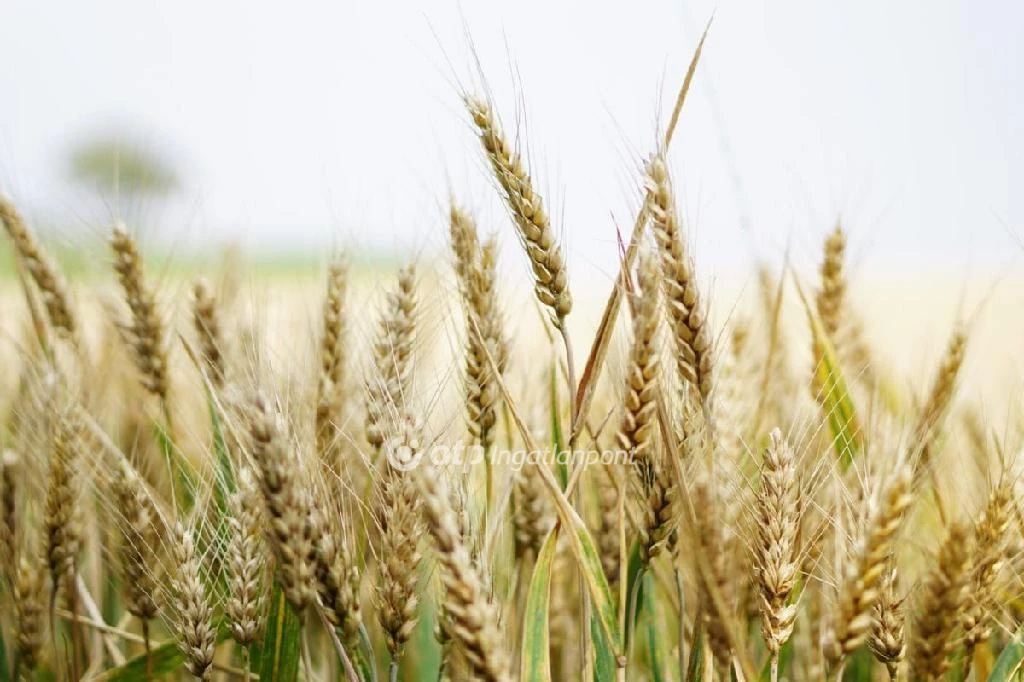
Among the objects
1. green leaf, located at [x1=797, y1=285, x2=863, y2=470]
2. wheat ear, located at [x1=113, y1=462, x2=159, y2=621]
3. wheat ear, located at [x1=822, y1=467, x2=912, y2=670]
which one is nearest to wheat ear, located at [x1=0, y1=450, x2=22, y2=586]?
wheat ear, located at [x1=113, y1=462, x2=159, y2=621]

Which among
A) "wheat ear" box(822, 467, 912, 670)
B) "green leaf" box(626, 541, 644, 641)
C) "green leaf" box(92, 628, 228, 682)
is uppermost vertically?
"wheat ear" box(822, 467, 912, 670)

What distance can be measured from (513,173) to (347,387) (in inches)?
19.3

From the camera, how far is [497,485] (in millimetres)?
1437

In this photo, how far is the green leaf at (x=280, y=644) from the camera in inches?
45.3

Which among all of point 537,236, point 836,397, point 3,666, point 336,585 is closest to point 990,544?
point 836,397

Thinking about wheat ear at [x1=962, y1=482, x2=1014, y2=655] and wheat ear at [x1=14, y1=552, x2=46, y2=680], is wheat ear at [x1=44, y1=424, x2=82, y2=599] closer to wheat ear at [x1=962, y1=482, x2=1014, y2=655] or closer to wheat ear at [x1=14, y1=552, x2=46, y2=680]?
wheat ear at [x1=14, y1=552, x2=46, y2=680]

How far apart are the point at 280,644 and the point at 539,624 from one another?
1.22 ft

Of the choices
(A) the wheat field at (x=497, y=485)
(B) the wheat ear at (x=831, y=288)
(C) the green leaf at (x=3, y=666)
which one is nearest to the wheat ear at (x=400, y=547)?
(A) the wheat field at (x=497, y=485)

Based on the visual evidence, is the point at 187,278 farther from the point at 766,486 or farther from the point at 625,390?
the point at 766,486

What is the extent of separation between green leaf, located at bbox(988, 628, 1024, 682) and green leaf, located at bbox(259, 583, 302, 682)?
2.90ft

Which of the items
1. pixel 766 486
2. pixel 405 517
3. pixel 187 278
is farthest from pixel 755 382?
pixel 187 278

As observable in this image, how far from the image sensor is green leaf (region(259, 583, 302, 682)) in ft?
3.77

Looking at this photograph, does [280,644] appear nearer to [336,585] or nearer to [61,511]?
[336,585]

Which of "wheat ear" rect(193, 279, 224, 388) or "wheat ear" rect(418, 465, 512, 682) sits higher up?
"wheat ear" rect(193, 279, 224, 388)
